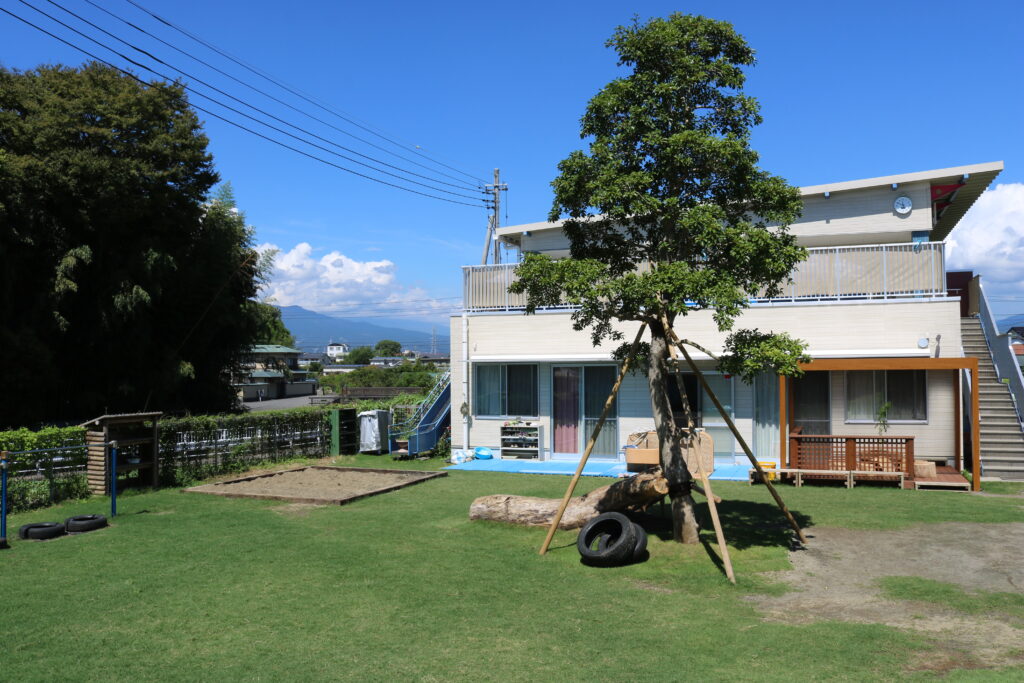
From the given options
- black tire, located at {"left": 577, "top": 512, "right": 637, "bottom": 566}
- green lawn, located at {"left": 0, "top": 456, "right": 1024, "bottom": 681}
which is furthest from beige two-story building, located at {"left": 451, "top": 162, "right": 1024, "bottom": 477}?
black tire, located at {"left": 577, "top": 512, "right": 637, "bottom": 566}

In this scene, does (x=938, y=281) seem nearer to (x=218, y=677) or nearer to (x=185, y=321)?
(x=218, y=677)

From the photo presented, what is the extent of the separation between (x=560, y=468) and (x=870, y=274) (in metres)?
8.23

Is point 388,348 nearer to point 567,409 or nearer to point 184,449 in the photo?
point 567,409

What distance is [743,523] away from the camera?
11414 millimetres

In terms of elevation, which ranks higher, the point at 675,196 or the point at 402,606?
the point at 675,196

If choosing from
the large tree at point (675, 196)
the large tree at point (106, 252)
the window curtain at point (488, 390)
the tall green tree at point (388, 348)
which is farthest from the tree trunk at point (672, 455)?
the tall green tree at point (388, 348)

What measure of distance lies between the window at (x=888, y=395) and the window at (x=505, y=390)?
24.7ft

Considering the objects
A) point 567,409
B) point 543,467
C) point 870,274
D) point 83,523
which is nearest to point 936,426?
point 870,274

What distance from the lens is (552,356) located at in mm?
18938

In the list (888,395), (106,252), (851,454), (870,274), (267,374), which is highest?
(106,252)

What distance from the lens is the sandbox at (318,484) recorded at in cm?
1391

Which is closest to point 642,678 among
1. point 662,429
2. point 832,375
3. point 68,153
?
point 662,429

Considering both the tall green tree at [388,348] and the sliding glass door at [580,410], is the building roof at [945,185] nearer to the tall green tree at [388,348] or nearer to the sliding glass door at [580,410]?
the sliding glass door at [580,410]

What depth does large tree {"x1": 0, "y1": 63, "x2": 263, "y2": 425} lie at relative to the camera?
22266 mm
